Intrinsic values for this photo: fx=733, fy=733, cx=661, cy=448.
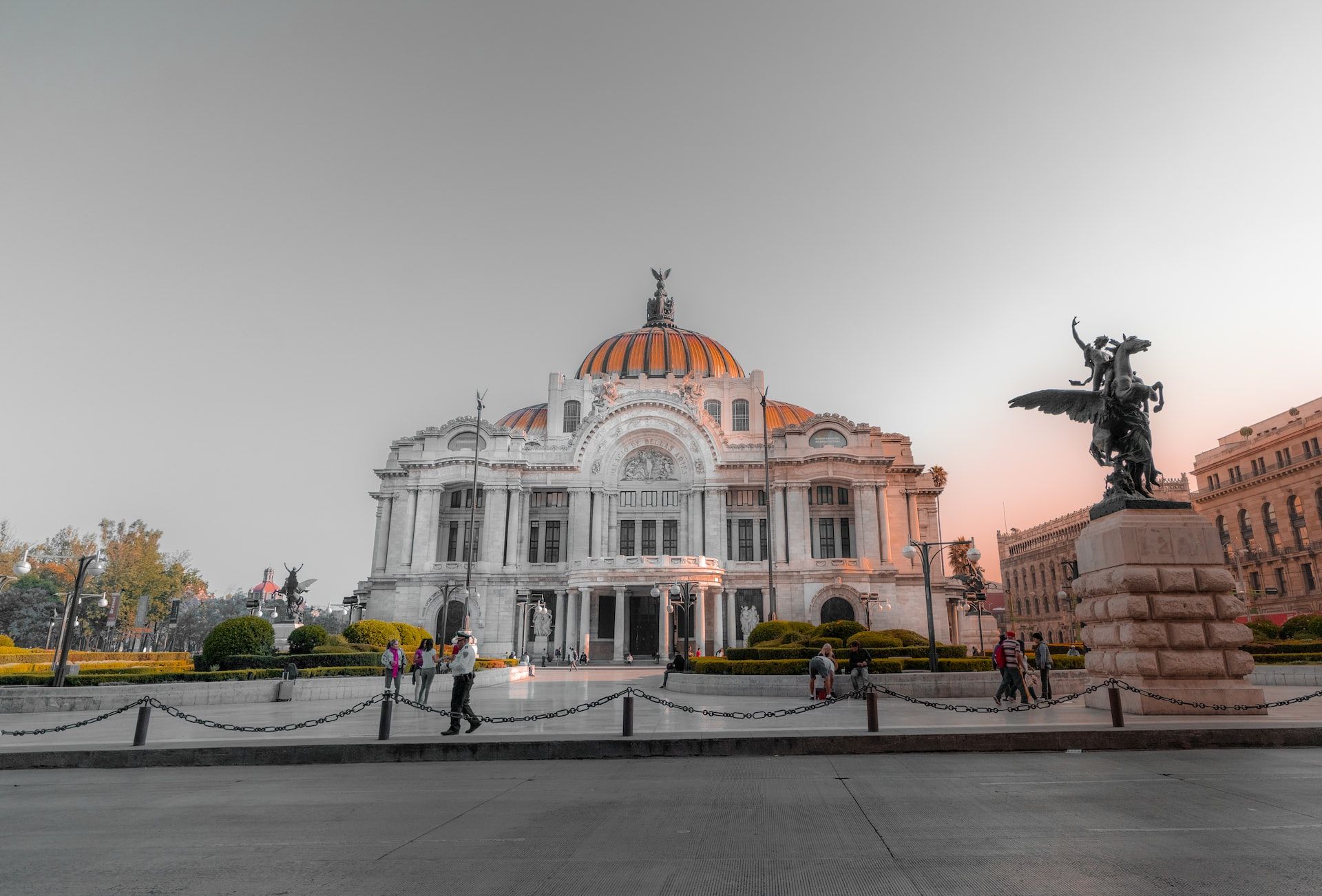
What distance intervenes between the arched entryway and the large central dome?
24020mm

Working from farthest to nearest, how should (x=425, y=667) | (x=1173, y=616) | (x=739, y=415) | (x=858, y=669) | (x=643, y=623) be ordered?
(x=739, y=415) < (x=643, y=623) < (x=858, y=669) < (x=425, y=667) < (x=1173, y=616)

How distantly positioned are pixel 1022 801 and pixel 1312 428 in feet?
211

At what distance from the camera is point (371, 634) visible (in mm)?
33312

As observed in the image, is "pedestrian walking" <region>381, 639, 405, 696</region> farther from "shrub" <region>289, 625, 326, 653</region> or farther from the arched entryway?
the arched entryway

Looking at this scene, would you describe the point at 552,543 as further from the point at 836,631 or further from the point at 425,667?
the point at 425,667

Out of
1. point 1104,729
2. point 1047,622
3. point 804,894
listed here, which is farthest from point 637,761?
point 1047,622

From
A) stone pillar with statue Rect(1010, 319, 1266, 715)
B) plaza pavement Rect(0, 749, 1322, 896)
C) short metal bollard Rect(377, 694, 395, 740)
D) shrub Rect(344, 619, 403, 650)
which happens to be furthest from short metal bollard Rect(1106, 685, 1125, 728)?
shrub Rect(344, 619, 403, 650)

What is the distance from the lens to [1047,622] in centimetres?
8981

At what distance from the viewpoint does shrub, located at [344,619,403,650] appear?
3316 cm

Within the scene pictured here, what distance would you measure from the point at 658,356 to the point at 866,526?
86.6 feet

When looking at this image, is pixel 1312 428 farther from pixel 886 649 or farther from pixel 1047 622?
pixel 886 649

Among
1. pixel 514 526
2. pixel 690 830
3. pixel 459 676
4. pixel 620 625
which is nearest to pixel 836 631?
pixel 459 676

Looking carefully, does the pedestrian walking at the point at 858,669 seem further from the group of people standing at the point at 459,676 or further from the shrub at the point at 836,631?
the group of people standing at the point at 459,676

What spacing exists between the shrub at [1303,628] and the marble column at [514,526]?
47.2 meters
